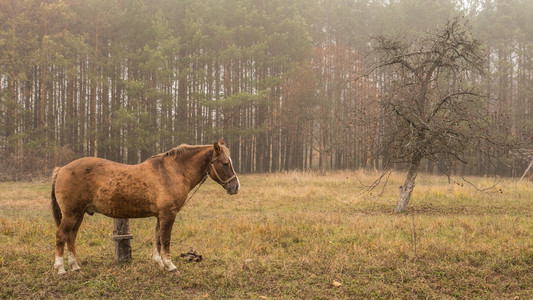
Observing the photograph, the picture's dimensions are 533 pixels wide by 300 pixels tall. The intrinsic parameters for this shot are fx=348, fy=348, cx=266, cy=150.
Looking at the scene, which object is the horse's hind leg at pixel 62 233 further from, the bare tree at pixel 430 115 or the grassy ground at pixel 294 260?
the bare tree at pixel 430 115

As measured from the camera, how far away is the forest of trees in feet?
79.6

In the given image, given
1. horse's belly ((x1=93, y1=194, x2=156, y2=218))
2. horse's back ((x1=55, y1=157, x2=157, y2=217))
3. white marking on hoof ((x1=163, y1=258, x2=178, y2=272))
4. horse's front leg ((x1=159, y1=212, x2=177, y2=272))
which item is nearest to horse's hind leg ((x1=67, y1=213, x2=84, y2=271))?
horse's back ((x1=55, y1=157, x2=157, y2=217))

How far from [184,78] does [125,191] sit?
23.2 meters

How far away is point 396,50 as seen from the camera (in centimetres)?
1202

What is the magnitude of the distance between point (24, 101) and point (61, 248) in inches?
1046

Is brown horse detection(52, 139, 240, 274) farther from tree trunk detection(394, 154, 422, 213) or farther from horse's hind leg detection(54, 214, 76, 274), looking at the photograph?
tree trunk detection(394, 154, 422, 213)

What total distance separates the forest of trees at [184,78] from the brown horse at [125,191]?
1862 cm

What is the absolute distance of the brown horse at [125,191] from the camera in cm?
528

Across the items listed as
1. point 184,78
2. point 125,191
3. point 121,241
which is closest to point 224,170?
point 125,191

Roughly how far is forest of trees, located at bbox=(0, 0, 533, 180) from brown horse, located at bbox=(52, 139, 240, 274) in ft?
61.1

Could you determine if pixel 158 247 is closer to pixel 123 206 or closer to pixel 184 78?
pixel 123 206

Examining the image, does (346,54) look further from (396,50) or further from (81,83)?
(81,83)

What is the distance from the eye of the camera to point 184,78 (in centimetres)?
2720

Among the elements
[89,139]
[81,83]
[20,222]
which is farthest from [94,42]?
[20,222]
